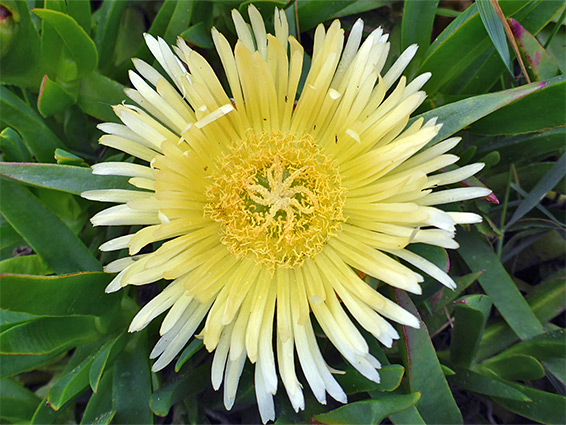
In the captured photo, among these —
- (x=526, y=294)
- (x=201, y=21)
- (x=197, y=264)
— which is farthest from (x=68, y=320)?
(x=526, y=294)

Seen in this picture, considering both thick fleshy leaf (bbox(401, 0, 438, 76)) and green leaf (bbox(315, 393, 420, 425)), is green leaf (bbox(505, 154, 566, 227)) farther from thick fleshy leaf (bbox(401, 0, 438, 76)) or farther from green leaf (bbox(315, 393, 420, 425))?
green leaf (bbox(315, 393, 420, 425))

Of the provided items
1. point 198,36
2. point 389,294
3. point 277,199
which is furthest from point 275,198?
point 198,36

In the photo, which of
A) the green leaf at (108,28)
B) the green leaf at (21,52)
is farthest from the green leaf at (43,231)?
the green leaf at (108,28)

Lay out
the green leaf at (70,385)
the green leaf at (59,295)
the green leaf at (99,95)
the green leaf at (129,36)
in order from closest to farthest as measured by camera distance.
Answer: the green leaf at (59,295), the green leaf at (70,385), the green leaf at (99,95), the green leaf at (129,36)

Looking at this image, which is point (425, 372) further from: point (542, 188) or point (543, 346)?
point (542, 188)

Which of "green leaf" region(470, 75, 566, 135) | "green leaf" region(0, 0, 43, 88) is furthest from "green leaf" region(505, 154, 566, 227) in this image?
"green leaf" region(0, 0, 43, 88)

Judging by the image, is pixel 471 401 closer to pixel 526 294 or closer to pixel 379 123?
pixel 526 294

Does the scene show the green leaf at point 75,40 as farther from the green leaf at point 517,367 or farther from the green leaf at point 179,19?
the green leaf at point 517,367
